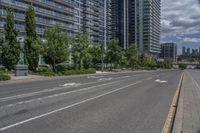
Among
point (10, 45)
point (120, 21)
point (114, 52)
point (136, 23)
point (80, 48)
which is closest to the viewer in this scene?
point (10, 45)

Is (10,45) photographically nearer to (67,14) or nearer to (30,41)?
(30,41)

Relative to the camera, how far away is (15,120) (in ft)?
27.4

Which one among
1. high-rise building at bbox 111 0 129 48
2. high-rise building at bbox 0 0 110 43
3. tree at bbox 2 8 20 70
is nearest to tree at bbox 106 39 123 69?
high-rise building at bbox 0 0 110 43

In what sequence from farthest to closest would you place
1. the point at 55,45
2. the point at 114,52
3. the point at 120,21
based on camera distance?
the point at 120,21, the point at 114,52, the point at 55,45

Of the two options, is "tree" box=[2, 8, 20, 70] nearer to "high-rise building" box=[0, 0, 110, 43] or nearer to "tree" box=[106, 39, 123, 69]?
"high-rise building" box=[0, 0, 110, 43]

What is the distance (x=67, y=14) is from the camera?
319 ft

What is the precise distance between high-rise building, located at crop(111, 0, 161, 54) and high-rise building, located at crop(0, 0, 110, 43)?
2398 centimetres

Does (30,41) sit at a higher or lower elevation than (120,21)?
lower

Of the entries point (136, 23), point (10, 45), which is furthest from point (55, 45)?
point (136, 23)

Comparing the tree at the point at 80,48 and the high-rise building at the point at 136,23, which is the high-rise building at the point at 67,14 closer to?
the high-rise building at the point at 136,23

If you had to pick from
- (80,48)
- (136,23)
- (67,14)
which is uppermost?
(136,23)

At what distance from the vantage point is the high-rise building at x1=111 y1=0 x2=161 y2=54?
178125 mm

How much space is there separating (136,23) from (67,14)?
93.9 meters

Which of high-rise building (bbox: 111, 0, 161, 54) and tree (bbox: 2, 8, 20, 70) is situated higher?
high-rise building (bbox: 111, 0, 161, 54)
